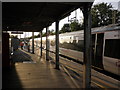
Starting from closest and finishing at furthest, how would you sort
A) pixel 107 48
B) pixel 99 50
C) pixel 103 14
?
pixel 107 48
pixel 99 50
pixel 103 14

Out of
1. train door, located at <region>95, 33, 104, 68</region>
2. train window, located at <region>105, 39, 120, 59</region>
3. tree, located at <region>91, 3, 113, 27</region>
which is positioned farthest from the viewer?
tree, located at <region>91, 3, 113, 27</region>

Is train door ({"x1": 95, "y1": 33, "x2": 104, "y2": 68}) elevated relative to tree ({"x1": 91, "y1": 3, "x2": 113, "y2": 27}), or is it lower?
lower

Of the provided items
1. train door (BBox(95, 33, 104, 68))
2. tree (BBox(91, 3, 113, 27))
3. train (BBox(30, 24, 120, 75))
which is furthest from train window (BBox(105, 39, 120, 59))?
tree (BBox(91, 3, 113, 27))

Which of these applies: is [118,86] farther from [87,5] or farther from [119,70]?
[87,5]

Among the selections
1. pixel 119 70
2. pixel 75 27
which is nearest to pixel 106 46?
pixel 119 70

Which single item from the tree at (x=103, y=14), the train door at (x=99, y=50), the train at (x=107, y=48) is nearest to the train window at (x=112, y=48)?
the train at (x=107, y=48)

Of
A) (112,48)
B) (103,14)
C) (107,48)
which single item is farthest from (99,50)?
(103,14)

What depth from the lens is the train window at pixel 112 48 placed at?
821cm

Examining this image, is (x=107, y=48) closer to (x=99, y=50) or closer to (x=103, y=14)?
(x=99, y=50)

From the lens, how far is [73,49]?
15469mm

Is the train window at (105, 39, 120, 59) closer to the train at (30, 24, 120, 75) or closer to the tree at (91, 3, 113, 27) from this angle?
the train at (30, 24, 120, 75)

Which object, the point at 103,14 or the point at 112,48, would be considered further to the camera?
the point at 103,14

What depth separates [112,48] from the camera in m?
8.69

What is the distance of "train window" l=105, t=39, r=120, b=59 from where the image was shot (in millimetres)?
8206
